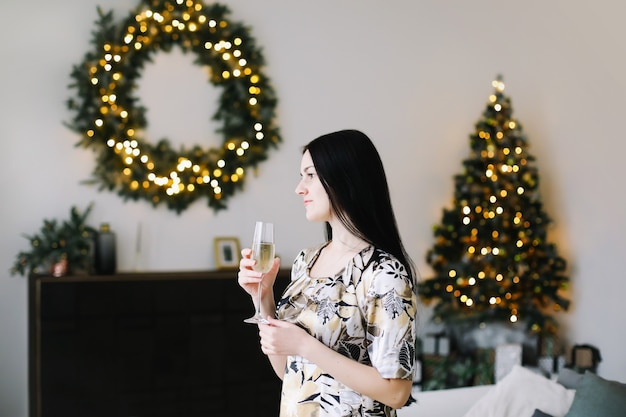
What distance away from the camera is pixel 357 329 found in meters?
1.89

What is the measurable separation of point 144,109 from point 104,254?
3.14 feet

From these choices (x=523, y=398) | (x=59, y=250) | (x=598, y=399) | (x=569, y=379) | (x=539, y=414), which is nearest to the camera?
(x=598, y=399)

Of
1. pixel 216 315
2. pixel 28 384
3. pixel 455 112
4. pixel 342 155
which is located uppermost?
pixel 455 112

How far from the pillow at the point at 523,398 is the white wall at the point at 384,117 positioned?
2.16 m

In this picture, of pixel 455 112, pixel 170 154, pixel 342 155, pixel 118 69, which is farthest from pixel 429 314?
pixel 342 155

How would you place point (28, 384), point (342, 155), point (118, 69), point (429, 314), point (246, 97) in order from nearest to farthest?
1. point (342, 155)
2. point (28, 384)
3. point (118, 69)
4. point (246, 97)
5. point (429, 314)

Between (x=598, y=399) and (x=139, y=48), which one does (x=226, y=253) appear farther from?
(x=598, y=399)

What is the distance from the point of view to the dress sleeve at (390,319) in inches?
70.7

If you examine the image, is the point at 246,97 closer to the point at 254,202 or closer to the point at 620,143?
the point at 254,202

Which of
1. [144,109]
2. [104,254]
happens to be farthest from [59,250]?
[144,109]

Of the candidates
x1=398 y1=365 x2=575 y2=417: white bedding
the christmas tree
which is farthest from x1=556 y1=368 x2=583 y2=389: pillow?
the christmas tree

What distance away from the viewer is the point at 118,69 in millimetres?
4812

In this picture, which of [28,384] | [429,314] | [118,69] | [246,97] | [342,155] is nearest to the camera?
[342,155]

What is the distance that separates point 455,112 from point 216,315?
7.90 ft
